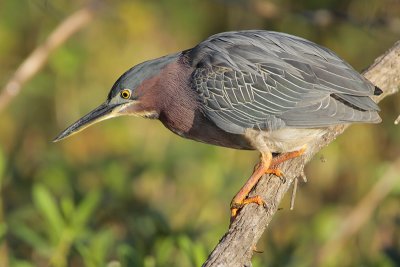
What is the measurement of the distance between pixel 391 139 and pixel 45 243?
3.52 meters

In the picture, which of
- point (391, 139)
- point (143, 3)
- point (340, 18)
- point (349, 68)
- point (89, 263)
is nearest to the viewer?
point (349, 68)

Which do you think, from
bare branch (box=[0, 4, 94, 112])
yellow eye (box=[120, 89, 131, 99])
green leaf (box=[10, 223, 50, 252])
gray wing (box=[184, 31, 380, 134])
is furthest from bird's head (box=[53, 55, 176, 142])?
bare branch (box=[0, 4, 94, 112])

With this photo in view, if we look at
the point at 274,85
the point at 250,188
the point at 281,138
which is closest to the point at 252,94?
the point at 274,85

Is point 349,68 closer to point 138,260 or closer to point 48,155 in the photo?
point 138,260

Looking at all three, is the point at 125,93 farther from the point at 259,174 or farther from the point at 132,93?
the point at 259,174

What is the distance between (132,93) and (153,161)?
2.39m

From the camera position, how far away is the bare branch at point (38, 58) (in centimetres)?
604

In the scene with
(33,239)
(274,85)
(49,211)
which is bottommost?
(33,239)

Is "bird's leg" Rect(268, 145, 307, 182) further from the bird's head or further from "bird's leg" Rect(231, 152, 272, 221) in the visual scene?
the bird's head

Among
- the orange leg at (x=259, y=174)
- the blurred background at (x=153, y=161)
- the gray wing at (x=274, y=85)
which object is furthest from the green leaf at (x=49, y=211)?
the orange leg at (x=259, y=174)

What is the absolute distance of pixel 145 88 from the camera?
493 centimetres

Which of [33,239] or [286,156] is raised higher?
[286,156]

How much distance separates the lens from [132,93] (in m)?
4.93

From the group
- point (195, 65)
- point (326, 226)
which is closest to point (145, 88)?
point (195, 65)
